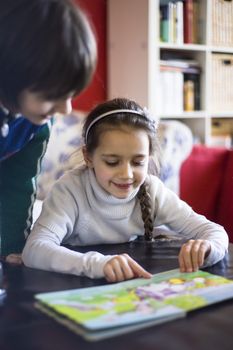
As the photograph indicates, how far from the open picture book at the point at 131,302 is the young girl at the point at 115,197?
245mm

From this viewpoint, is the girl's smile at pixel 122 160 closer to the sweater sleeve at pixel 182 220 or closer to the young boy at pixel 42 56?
the sweater sleeve at pixel 182 220

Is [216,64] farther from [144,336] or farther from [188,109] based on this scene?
[144,336]

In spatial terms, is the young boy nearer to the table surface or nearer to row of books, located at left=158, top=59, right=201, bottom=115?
the table surface

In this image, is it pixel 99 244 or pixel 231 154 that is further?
pixel 231 154

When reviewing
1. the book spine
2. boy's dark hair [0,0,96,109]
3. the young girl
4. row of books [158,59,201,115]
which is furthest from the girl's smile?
the book spine

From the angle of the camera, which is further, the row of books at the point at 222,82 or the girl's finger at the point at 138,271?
the row of books at the point at 222,82

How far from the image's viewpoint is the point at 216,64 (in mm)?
3158

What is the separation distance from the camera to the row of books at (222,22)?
3.08 metres

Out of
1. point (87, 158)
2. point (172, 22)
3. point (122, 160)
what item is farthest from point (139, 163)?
point (172, 22)

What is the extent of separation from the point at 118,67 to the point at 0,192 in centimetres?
177

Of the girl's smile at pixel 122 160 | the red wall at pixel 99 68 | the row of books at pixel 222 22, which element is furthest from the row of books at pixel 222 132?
the girl's smile at pixel 122 160

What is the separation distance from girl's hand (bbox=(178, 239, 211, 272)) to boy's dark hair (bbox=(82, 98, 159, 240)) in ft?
0.83

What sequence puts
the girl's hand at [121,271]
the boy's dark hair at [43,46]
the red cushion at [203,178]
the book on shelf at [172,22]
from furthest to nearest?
the book on shelf at [172,22] → the red cushion at [203,178] → the girl's hand at [121,271] → the boy's dark hair at [43,46]

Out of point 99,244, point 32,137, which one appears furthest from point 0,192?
point 99,244
